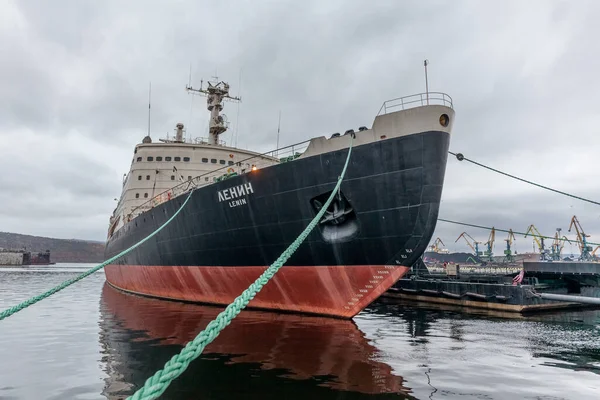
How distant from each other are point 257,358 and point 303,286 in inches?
175

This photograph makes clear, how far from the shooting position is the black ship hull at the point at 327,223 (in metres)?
10.2

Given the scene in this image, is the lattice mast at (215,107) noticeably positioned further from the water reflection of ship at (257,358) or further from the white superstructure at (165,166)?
the water reflection of ship at (257,358)

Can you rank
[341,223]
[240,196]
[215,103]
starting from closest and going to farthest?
[341,223], [240,196], [215,103]

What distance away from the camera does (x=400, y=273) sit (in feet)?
34.1

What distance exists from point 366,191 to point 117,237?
847 inches

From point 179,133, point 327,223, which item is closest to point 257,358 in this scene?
point 327,223

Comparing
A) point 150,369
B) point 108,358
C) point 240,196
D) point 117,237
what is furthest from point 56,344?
point 117,237

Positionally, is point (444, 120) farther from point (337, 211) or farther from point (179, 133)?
point (179, 133)

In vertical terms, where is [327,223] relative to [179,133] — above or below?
below

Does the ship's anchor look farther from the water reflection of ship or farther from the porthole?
the porthole

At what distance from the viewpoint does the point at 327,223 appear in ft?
37.0

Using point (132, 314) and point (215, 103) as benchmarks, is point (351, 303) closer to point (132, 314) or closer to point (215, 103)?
point (132, 314)

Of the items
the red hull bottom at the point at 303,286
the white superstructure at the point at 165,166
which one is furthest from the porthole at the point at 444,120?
the white superstructure at the point at 165,166

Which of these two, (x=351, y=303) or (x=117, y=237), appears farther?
(x=117, y=237)
